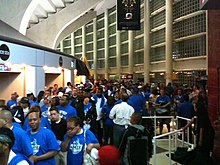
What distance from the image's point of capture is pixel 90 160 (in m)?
4.79

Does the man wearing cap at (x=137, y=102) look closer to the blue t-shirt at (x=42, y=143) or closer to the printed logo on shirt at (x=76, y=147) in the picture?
the printed logo on shirt at (x=76, y=147)

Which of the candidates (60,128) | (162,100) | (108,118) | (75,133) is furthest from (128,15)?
(75,133)

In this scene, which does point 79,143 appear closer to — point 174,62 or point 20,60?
point 20,60

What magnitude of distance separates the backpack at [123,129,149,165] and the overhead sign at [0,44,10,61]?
816cm

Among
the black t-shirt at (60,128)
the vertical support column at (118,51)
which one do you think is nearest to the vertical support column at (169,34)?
the vertical support column at (118,51)

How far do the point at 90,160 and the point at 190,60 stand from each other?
76.9 ft

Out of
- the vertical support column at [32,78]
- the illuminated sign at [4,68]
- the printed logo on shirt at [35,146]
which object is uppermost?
the illuminated sign at [4,68]

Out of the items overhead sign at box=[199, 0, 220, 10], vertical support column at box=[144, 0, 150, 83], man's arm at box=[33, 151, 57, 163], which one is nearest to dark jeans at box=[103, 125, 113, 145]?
overhead sign at box=[199, 0, 220, 10]

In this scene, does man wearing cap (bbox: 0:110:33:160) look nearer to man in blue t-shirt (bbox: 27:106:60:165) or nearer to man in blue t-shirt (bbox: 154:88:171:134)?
man in blue t-shirt (bbox: 27:106:60:165)

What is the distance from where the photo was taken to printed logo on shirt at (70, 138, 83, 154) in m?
5.12

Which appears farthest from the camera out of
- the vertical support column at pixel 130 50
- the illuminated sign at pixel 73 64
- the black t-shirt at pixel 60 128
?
the vertical support column at pixel 130 50

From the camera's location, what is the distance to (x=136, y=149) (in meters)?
5.88

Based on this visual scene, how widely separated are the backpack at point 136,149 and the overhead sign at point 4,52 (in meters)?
8.16

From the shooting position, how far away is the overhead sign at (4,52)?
1279cm
